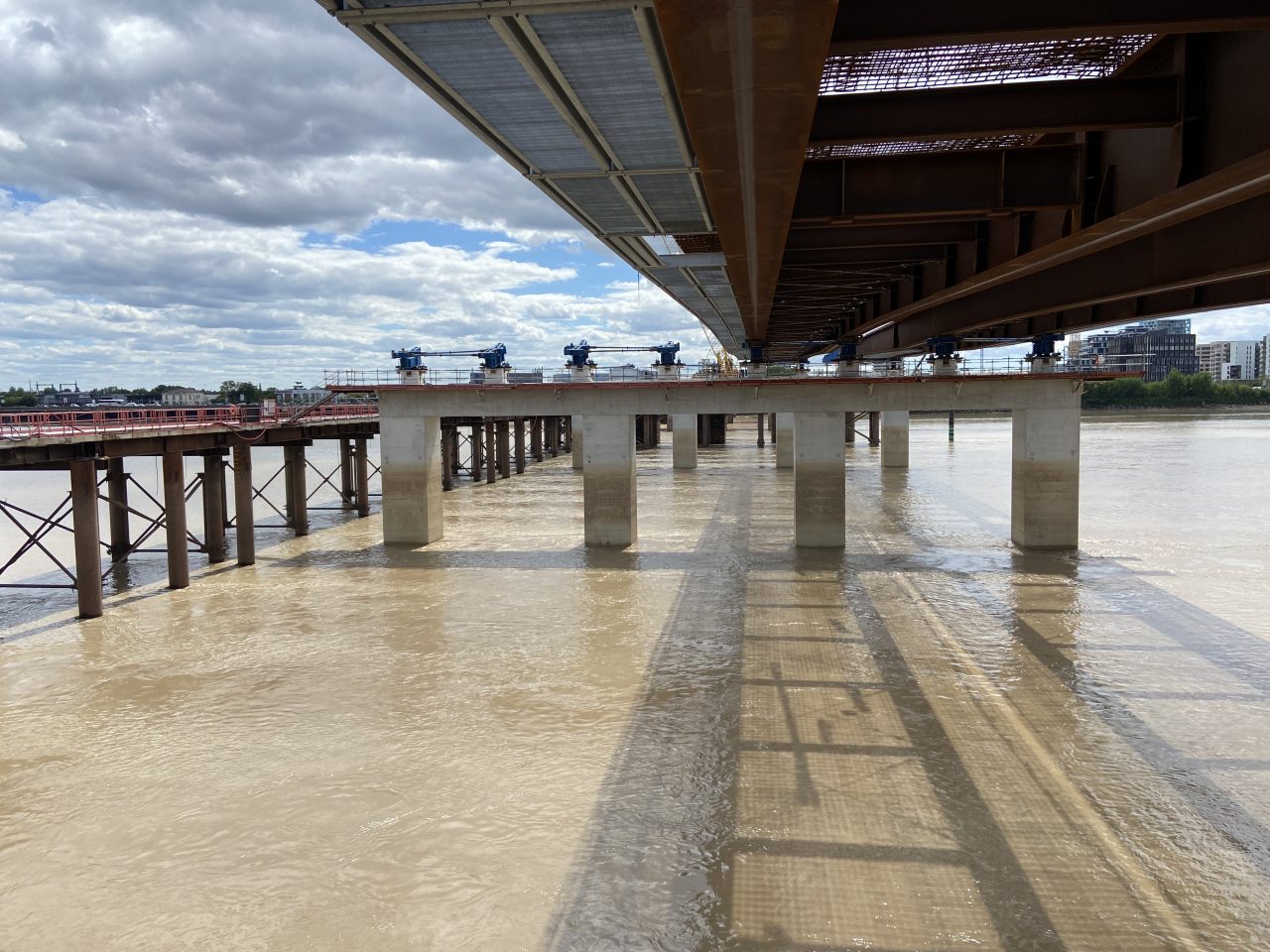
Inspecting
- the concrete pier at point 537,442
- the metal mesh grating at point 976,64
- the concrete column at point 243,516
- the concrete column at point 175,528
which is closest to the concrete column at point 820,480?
the concrete column at point 243,516

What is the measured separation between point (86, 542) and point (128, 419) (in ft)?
18.8

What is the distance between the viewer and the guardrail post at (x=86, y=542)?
1984 cm

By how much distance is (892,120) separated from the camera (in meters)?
9.45

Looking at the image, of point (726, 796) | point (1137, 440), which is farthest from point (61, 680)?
point (1137, 440)

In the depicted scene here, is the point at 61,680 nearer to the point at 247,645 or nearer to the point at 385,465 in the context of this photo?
the point at 247,645

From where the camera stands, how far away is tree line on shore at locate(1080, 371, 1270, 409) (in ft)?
457

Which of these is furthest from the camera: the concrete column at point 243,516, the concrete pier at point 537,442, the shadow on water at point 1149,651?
the concrete pier at point 537,442

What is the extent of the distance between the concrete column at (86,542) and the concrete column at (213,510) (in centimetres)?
627

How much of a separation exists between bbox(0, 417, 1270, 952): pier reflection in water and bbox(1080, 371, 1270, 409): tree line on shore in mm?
134364

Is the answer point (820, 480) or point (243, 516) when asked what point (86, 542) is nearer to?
point (243, 516)

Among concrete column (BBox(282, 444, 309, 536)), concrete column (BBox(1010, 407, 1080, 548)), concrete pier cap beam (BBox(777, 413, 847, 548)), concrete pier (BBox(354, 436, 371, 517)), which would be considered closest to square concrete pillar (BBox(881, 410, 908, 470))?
concrete column (BBox(1010, 407, 1080, 548))

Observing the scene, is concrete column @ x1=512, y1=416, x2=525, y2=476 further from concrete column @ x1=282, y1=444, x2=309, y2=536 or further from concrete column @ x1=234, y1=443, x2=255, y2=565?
concrete column @ x1=234, y1=443, x2=255, y2=565

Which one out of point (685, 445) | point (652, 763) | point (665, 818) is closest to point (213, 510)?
point (652, 763)

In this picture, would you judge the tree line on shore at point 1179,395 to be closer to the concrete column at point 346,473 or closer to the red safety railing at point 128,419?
the concrete column at point 346,473
